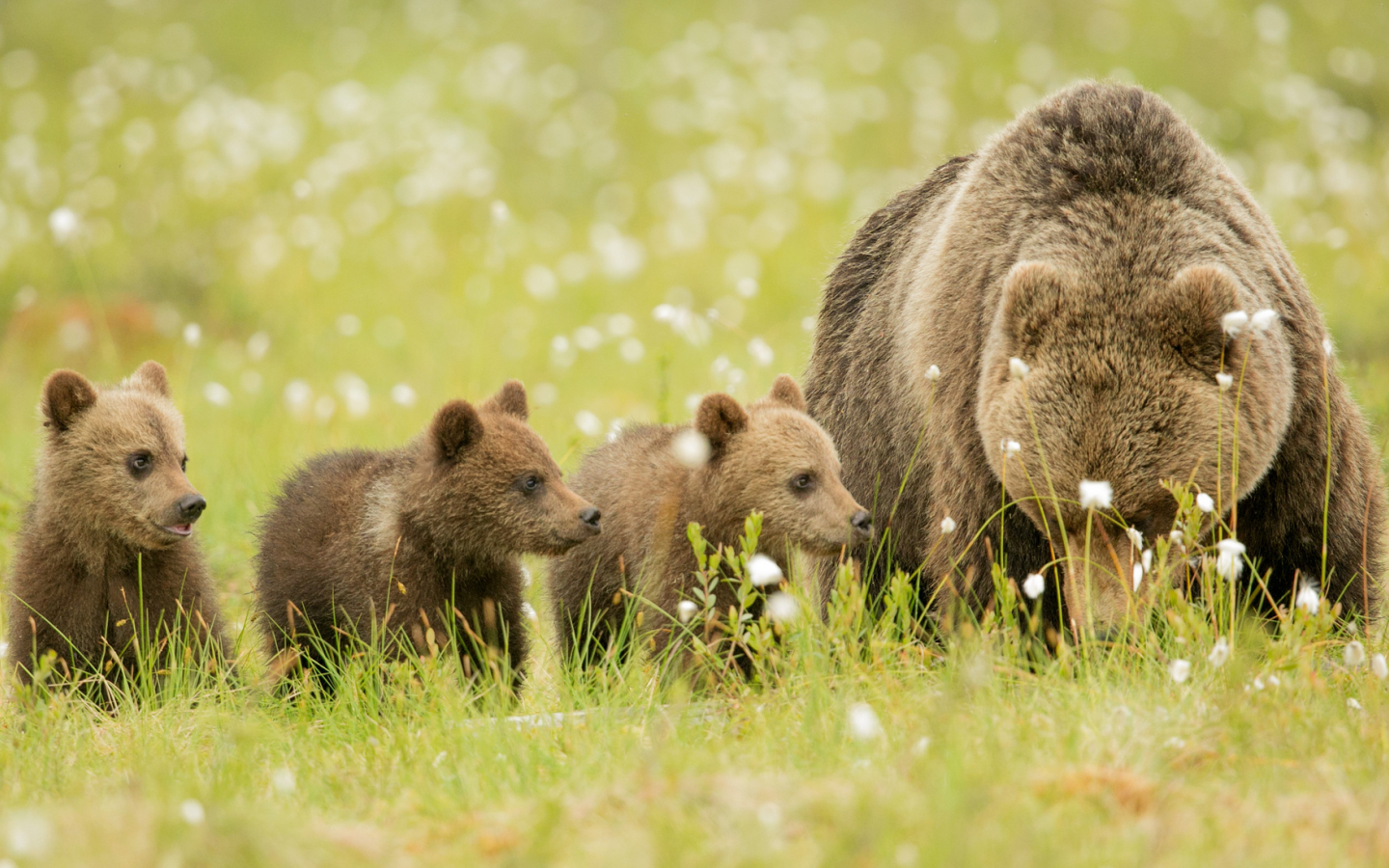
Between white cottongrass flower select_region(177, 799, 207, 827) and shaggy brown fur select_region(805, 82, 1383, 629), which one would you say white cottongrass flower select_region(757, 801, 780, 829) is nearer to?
white cottongrass flower select_region(177, 799, 207, 827)

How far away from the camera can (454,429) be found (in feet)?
16.0

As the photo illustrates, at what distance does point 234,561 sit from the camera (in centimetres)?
712

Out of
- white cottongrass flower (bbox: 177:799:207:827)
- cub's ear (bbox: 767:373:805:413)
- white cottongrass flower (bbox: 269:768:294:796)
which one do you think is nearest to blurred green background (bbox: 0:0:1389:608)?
cub's ear (bbox: 767:373:805:413)

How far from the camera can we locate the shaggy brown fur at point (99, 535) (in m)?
4.98

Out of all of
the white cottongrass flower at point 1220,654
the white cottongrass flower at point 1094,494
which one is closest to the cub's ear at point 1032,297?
the white cottongrass flower at point 1094,494

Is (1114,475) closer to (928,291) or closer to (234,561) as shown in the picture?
(928,291)

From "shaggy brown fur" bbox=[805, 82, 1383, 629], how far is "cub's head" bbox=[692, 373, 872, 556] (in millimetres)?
222

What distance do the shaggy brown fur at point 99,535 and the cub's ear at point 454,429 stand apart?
842 millimetres

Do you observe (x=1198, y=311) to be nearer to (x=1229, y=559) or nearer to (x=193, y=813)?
(x=1229, y=559)

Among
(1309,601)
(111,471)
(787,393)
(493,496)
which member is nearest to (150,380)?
(111,471)

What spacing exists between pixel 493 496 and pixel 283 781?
1.59m

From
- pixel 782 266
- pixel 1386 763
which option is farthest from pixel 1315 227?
pixel 1386 763

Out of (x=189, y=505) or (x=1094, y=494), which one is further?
(x=189, y=505)

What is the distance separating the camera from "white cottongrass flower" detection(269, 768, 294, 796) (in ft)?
11.5
